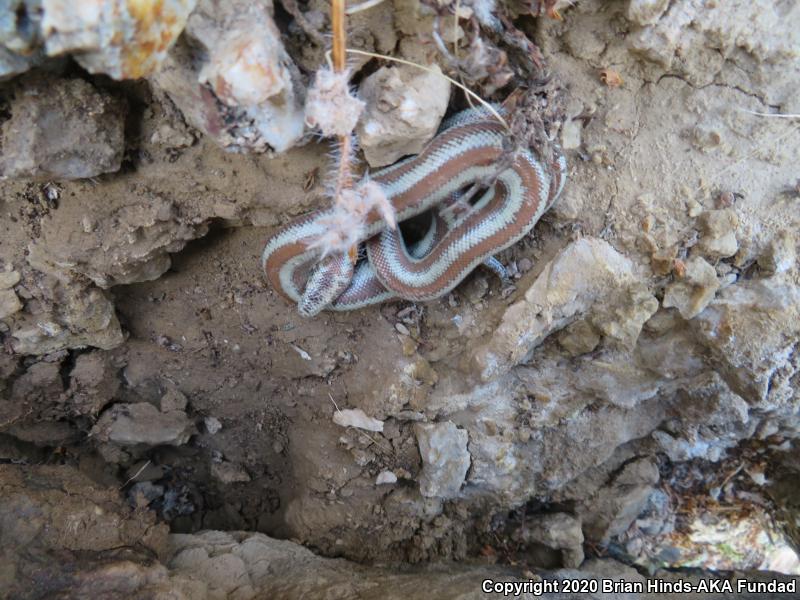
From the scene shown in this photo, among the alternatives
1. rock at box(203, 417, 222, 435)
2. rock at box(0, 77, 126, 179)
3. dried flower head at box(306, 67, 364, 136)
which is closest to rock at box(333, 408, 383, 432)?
rock at box(203, 417, 222, 435)

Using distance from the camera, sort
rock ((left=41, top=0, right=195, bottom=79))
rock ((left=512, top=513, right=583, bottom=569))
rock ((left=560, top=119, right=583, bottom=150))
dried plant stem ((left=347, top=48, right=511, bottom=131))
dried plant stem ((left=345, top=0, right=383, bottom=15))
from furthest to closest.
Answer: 1. rock ((left=512, top=513, right=583, bottom=569))
2. rock ((left=560, top=119, right=583, bottom=150))
3. dried plant stem ((left=347, top=48, right=511, bottom=131))
4. dried plant stem ((left=345, top=0, right=383, bottom=15))
5. rock ((left=41, top=0, right=195, bottom=79))

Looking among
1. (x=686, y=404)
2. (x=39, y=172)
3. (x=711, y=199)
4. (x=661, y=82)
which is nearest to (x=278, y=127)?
(x=39, y=172)

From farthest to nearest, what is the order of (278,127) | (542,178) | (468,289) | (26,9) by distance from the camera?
(468,289)
(542,178)
(278,127)
(26,9)

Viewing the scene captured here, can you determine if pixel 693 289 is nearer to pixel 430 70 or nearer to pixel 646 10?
pixel 646 10

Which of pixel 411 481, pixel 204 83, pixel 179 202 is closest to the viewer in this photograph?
pixel 204 83

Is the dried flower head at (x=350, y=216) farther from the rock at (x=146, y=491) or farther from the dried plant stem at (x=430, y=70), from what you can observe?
the rock at (x=146, y=491)

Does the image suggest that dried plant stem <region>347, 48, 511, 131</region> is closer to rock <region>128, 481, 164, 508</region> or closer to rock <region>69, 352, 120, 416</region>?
rock <region>69, 352, 120, 416</region>

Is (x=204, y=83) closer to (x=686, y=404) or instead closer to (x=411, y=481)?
(x=411, y=481)
